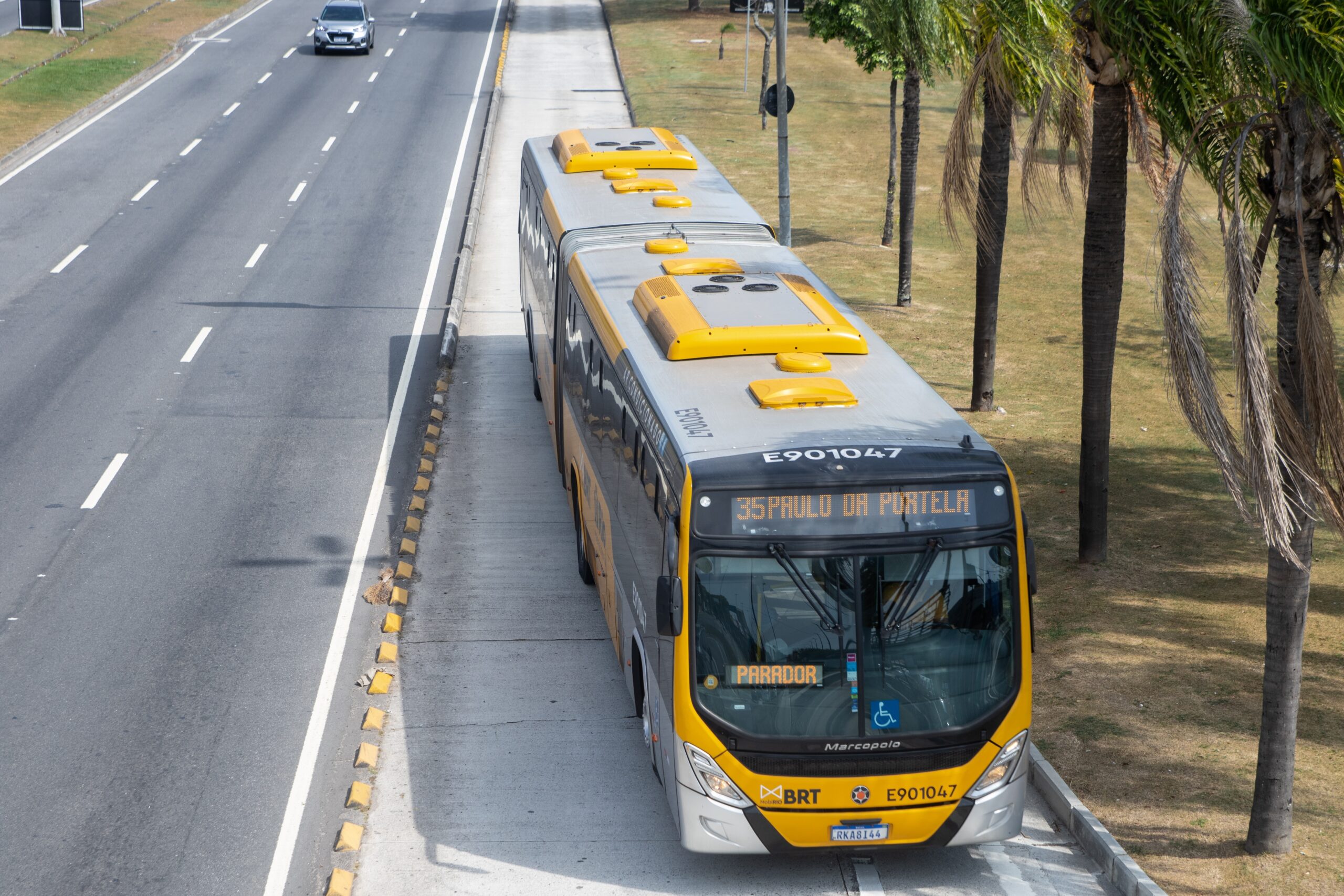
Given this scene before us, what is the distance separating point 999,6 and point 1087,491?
5.14 metres

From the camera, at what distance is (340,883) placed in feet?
30.9

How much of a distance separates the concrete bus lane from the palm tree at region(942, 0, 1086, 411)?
575 cm

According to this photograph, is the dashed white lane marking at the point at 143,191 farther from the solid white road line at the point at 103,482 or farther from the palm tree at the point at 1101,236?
the palm tree at the point at 1101,236

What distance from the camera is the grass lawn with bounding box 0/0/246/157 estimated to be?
1529 inches

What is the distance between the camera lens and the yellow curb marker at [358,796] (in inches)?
413

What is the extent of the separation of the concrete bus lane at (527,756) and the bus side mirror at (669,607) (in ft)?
6.43

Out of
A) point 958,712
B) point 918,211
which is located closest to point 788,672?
point 958,712

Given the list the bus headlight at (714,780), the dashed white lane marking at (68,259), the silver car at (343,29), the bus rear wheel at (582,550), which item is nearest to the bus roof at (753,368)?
the bus headlight at (714,780)

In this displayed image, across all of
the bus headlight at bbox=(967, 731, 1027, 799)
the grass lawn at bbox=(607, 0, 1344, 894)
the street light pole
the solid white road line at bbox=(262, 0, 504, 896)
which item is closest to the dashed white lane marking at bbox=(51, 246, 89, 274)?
the solid white road line at bbox=(262, 0, 504, 896)

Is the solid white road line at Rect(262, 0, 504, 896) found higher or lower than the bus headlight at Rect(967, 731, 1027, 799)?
lower

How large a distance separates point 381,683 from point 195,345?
1136cm

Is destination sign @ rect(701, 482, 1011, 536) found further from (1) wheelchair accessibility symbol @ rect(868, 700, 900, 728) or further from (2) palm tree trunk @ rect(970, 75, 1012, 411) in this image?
(2) palm tree trunk @ rect(970, 75, 1012, 411)

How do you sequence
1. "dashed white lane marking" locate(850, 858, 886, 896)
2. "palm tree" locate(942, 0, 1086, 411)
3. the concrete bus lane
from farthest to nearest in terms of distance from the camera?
"palm tree" locate(942, 0, 1086, 411) < the concrete bus lane < "dashed white lane marking" locate(850, 858, 886, 896)

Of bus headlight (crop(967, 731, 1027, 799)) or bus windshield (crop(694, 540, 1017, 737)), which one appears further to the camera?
bus headlight (crop(967, 731, 1027, 799))
